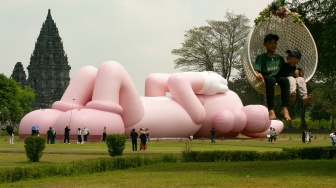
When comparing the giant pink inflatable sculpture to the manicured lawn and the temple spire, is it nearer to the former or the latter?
the manicured lawn

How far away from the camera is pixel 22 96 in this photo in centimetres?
12044

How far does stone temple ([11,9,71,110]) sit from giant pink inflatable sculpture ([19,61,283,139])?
→ 100930mm

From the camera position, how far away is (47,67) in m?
155

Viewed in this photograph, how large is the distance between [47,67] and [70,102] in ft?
347

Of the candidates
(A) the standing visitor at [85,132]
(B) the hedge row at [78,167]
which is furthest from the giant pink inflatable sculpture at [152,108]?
(B) the hedge row at [78,167]

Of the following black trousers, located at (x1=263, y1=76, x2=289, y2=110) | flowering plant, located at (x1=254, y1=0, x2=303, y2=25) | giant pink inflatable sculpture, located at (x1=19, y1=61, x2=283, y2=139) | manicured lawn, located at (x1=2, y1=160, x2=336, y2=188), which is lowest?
manicured lawn, located at (x1=2, y1=160, x2=336, y2=188)

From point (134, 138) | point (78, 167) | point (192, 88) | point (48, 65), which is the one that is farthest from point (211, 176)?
point (48, 65)

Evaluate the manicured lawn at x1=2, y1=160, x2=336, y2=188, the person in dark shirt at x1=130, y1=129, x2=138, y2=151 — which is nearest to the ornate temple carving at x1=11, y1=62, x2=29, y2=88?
the person in dark shirt at x1=130, y1=129, x2=138, y2=151

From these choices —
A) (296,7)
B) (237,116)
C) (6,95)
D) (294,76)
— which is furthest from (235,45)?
(294,76)

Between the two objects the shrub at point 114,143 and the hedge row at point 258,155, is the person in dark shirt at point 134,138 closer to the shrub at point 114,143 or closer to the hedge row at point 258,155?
the shrub at point 114,143

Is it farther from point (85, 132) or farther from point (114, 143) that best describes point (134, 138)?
point (85, 132)

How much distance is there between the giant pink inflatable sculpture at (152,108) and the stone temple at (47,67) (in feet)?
331

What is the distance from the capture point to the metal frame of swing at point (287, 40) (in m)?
14.2

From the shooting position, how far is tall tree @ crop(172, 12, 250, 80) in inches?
3034
